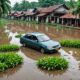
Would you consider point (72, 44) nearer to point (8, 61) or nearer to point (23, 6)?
point (8, 61)

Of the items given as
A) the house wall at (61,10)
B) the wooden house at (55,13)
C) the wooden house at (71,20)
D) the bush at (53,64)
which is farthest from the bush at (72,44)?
the house wall at (61,10)

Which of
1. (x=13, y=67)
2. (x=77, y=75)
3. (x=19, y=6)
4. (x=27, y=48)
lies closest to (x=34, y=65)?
(x=13, y=67)

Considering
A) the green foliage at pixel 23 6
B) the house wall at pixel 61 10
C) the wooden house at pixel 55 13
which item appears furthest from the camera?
the green foliage at pixel 23 6

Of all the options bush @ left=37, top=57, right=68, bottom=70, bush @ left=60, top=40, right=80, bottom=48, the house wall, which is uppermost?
bush @ left=37, top=57, right=68, bottom=70

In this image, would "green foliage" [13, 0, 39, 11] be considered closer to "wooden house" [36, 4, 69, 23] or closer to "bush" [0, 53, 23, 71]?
"wooden house" [36, 4, 69, 23]

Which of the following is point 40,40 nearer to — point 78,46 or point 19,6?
point 78,46

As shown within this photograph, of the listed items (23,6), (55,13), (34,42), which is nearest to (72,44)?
(34,42)

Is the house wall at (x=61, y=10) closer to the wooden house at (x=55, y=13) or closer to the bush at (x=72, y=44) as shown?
the wooden house at (x=55, y=13)

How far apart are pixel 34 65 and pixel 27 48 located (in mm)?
6225

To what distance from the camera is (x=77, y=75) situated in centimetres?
1227

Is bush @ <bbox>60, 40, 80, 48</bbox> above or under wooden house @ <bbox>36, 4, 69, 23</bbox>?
above

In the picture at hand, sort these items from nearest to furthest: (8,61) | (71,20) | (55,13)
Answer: (8,61) → (71,20) → (55,13)

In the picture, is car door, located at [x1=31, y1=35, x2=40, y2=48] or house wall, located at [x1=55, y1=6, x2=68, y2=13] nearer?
car door, located at [x1=31, y1=35, x2=40, y2=48]

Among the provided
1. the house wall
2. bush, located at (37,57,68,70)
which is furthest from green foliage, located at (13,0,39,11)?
bush, located at (37,57,68,70)
